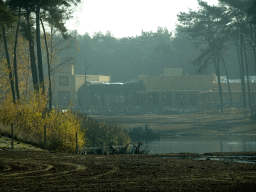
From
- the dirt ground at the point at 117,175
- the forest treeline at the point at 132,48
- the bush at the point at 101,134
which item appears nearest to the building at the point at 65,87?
the forest treeline at the point at 132,48

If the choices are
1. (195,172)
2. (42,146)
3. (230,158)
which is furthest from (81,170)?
(42,146)

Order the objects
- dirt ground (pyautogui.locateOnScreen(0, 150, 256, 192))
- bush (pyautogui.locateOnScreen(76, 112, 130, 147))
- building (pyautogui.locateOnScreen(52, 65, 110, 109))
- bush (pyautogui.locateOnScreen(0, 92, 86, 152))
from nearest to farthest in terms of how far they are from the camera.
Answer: dirt ground (pyautogui.locateOnScreen(0, 150, 256, 192))
bush (pyautogui.locateOnScreen(0, 92, 86, 152))
bush (pyautogui.locateOnScreen(76, 112, 130, 147))
building (pyautogui.locateOnScreen(52, 65, 110, 109))

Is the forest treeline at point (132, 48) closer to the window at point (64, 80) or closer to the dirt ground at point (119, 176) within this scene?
the window at point (64, 80)

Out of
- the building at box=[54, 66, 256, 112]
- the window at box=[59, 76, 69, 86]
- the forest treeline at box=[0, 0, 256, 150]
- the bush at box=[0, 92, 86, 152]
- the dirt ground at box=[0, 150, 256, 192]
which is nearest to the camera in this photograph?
the dirt ground at box=[0, 150, 256, 192]

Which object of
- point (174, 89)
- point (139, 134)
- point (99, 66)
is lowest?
point (139, 134)

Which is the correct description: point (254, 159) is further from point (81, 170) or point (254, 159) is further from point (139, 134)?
point (139, 134)

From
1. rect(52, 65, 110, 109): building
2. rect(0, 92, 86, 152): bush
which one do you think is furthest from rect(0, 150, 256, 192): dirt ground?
rect(52, 65, 110, 109): building

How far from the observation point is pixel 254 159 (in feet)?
51.1

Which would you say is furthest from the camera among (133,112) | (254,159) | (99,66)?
(99,66)

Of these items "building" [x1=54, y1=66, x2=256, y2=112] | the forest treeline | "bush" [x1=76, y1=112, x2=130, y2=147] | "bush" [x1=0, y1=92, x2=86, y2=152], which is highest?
the forest treeline

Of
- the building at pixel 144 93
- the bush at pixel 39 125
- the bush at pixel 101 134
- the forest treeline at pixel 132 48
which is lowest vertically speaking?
the bush at pixel 101 134

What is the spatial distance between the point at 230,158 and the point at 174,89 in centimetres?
5039

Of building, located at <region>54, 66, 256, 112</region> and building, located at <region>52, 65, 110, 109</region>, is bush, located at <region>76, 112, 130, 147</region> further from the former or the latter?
building, located at <region>52, 65, 110, 109</region>

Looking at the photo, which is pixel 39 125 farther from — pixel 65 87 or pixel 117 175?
pixel 65 87
